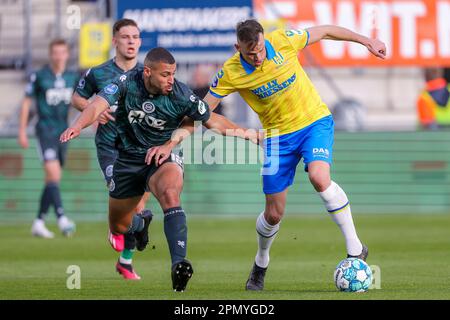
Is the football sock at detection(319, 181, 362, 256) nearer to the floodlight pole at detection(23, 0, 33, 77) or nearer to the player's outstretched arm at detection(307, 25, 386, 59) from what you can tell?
the player's outstretched arm at detection(307, 25, 386, 59)

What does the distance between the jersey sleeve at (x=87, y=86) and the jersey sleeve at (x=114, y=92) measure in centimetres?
227

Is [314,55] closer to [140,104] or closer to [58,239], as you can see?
[58,239]

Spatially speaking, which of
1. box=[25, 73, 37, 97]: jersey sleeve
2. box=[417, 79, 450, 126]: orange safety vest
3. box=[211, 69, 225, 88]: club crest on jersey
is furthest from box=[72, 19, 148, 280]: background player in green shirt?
box=[417, 79, 450, 126]: orange safety vest

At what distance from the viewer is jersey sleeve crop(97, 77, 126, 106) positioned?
10078mm

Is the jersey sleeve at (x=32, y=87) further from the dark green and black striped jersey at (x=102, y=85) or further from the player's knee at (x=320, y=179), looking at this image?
the player's knee at (x=320, y=179)

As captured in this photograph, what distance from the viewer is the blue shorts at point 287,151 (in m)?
10.7

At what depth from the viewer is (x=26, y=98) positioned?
58.9ft

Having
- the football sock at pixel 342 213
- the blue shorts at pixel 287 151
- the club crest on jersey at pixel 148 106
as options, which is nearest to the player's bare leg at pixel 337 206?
the football sock at pixel 342 213

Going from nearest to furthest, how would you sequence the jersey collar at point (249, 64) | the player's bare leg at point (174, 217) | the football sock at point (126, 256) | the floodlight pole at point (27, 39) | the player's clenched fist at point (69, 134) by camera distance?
the player's clenched fist at point (69, 134) < the player's bare leg at point (174, 217) < the jersey collar at point (249, 64) < the football sock at point (126, 256) < the floodlight pole at point (27, 39)

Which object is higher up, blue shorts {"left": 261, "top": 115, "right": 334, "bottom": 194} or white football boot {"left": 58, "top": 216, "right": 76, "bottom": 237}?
blue shorts {"left": 261, "top": 115, "right": 334, "bottom": 194}

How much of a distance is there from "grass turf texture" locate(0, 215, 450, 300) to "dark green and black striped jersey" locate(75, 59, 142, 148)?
1486 mm

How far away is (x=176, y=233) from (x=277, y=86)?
183cm

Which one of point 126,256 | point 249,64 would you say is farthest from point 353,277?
point 126,256

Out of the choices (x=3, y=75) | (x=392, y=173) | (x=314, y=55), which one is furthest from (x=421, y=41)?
(x=3, y=75)
